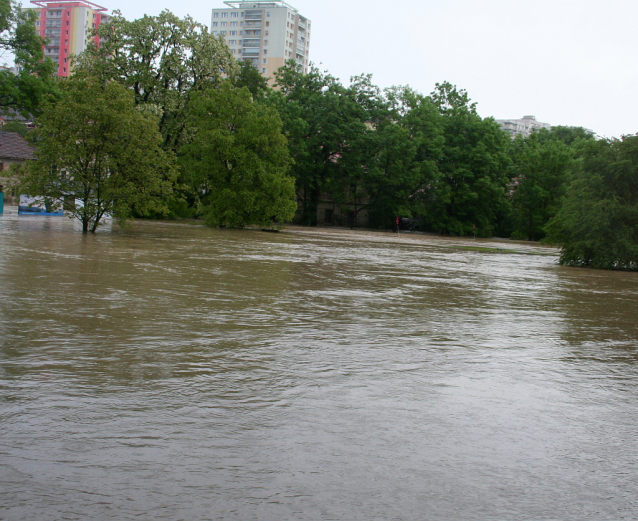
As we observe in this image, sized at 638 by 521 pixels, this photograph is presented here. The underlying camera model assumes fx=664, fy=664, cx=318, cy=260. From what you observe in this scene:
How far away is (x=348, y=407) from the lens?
5.07 m

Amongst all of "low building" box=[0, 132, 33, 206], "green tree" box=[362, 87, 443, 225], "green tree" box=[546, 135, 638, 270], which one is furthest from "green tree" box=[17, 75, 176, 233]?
"green tree" box=[362, 87, 443, 225]

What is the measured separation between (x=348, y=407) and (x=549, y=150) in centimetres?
7021

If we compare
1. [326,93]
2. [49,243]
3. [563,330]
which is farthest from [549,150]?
→ [563,330]

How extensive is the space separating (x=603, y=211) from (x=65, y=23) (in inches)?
6725

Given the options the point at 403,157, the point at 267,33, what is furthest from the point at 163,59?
the point at 267,33

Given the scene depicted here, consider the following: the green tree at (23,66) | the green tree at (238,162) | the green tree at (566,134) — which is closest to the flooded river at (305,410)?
the green tree at (23,66)

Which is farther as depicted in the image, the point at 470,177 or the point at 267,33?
the point at 267,33

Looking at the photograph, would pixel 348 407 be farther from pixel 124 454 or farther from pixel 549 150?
pixel 549 150

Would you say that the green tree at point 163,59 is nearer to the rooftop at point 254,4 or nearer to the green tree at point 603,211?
the green tree at point 603,211

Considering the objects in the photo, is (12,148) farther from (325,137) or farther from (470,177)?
(470,177)

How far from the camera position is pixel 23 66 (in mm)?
39844

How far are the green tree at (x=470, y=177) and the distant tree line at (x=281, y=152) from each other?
0.57 ft

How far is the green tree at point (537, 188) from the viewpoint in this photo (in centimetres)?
6806

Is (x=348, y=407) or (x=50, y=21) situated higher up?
(x=50, y=21)
